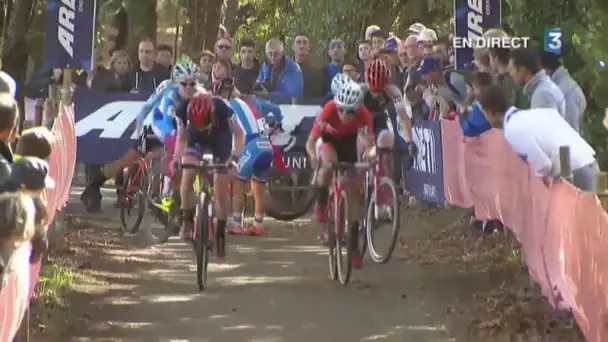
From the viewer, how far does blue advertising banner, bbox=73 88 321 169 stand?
46.6ft

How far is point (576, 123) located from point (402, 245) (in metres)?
3.03

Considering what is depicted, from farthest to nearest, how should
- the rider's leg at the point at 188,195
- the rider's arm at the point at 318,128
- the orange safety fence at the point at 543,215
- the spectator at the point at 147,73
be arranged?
the spectator at the point at 147,73 < the rider's arm at the point at 318,128 < the rider's leg at the point at 188,195 < the orange safety fence at the point at 543,215

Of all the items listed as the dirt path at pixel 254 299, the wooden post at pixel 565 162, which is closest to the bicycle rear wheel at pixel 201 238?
the dirt path at pixel 254 299

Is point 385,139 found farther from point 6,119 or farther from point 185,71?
point 6,119

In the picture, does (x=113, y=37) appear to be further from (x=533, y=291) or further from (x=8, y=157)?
(x=8, y=157)

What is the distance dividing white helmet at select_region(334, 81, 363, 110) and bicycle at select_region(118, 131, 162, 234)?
3.64m

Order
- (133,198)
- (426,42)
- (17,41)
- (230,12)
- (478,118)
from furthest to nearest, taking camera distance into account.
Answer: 1. (230,12)
2. (426,42)
3. (133,198)
4. (17,41)
5. (478,118)

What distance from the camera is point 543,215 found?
748 cm

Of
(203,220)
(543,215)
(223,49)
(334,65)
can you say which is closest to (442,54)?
(334,65)

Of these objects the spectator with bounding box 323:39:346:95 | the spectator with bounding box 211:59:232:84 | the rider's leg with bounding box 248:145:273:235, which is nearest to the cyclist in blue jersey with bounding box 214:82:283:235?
the rider's leg with bounding box 248:145:273:235

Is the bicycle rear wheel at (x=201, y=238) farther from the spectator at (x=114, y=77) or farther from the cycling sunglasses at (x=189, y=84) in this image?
the spectator at (x=114, y=77)

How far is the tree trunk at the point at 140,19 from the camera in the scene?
2357 centimetres

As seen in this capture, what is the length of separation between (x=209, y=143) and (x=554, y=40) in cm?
362

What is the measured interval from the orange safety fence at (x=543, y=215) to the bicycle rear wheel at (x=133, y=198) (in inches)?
146
